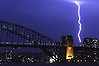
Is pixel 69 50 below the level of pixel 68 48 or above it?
below

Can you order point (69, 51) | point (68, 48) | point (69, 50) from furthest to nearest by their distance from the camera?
1. point (68, 48)
2. point (69, 50)
3. point (69, 51)

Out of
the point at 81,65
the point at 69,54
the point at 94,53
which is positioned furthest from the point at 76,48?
the point at 81,65

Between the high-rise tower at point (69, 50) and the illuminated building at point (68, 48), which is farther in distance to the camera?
the illuminated building at point (68, 48)

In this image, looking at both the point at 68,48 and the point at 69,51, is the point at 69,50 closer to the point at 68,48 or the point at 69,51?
the point at 69,51

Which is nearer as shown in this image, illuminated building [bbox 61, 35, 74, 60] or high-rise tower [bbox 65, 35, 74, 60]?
high-rise tower [bbox 65, 35, 74, 60]

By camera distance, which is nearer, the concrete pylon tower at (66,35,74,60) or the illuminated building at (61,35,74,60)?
the concrete pylon tower at (66,35,74,60)

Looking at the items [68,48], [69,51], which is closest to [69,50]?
[69,51]

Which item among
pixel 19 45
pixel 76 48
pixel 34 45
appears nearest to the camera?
pixel 19 45

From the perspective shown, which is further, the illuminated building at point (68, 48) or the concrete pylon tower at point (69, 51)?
the illuminated building at point (68, 48)

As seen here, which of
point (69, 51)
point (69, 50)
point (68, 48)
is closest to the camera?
point (69, 51)

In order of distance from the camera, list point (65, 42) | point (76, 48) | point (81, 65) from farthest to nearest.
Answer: point (65, 42) < point (76, 48) < point (81, 65)

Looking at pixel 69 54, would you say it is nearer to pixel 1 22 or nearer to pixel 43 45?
pixel 43 45
